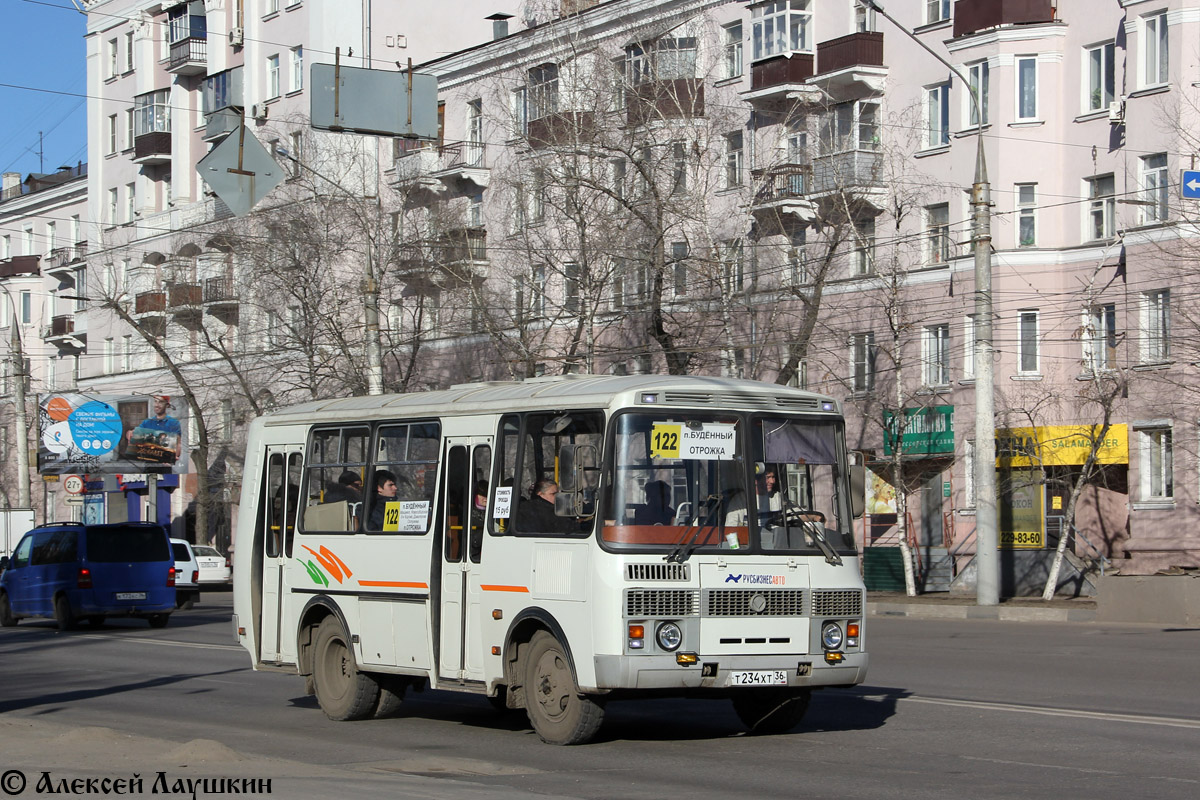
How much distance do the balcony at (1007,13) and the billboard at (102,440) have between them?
1243 inches

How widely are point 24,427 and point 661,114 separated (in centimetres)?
2916

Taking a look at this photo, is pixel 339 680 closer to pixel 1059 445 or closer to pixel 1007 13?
pixel 1059 445

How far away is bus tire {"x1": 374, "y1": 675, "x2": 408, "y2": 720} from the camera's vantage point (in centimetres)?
1362

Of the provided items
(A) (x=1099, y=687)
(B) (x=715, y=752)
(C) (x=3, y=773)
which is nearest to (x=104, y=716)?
(C) (x=3, y=773)

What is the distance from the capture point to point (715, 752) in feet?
37.5

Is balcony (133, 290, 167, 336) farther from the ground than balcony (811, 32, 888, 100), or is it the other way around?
balcony (811, 32, 888, 100)

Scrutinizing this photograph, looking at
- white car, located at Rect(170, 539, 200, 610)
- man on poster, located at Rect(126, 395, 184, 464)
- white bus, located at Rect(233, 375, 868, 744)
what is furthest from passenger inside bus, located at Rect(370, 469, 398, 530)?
man on poster, located at Rect(126, 395, 184, 464)

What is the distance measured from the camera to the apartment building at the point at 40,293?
76312 mm

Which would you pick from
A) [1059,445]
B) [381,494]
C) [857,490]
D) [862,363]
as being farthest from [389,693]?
[862,363]

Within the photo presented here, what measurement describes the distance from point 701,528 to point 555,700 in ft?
5.37

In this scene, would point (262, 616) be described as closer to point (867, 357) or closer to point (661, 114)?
point (661, 114)

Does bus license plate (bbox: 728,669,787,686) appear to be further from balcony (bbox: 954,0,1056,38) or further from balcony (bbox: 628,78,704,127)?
balcony (bbox: 954,0,1056,38)

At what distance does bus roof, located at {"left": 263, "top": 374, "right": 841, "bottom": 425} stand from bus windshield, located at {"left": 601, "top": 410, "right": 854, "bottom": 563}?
134 mm

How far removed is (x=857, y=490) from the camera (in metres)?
12.0
